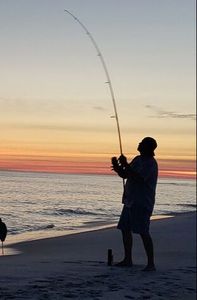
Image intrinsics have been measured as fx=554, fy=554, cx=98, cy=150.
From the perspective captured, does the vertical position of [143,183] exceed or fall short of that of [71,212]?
it exceeds it

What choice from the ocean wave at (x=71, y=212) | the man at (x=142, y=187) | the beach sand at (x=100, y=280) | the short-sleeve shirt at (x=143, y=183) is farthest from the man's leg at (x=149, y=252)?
the ocean wave at (x=71, y=212)

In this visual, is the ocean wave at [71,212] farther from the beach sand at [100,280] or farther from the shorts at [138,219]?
the shorts at [138,219]

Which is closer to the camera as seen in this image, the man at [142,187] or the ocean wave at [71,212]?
the man at [142,187]

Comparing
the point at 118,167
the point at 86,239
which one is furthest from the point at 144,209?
the point at 86,239

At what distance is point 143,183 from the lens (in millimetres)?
6680

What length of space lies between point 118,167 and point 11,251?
454cm

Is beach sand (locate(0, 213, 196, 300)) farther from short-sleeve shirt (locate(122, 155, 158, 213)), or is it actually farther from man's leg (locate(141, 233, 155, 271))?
short-sleeve shirt (locate(122, 155, 158, 213))

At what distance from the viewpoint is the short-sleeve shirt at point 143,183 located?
21.9ft

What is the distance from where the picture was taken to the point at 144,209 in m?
6.73

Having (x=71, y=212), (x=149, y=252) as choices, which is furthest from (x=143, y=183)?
(x=71, y=212)

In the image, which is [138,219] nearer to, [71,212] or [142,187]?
[142,187]

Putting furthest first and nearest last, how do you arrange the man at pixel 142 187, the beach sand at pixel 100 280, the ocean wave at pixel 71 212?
the ocean wave at pixel 71 212, the man at pixel 142 187, the beach sand at pixel 100 280

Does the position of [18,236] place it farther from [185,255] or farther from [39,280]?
[39,280]

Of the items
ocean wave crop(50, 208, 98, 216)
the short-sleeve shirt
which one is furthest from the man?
ocean wave crop(50, 208, 98, 216)
